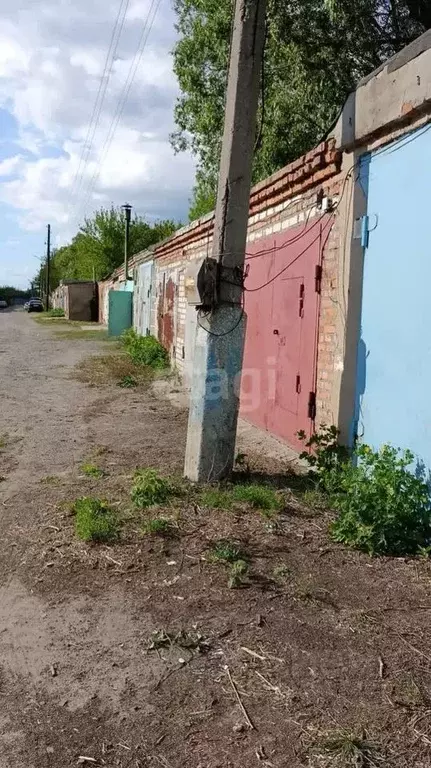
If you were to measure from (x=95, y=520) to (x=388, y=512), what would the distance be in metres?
1.95

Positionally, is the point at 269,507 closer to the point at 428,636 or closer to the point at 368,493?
the point at 368,493

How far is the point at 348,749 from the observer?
2291mm

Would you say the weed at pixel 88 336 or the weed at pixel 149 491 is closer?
the weed at pixel 149 491

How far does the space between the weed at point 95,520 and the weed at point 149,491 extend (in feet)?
0.74

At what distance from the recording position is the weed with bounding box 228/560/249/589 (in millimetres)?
3598

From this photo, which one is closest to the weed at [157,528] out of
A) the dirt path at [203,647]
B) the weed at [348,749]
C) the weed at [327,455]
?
the dirt path at [203,647]

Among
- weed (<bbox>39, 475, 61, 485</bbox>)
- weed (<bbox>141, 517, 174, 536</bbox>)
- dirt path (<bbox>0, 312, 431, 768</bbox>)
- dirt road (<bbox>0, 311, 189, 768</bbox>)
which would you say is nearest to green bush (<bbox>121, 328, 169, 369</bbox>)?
dirt road (<bbox>0, 311, 189, 768</bbox>)

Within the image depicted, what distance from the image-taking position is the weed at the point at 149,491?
4777mm

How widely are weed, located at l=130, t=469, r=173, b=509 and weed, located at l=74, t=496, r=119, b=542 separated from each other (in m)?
0.22

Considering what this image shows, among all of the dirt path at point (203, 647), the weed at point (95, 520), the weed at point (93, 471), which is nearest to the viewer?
the dirt path at point (203, 647)

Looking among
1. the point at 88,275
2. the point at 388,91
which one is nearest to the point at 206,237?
the point at 388,91

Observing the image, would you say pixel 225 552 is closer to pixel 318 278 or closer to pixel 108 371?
pixel 318 278

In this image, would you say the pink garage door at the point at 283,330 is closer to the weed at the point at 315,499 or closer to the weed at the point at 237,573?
the weed at the point at 315,499

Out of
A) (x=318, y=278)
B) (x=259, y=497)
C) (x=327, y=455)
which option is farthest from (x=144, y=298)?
(x=259, y=497)
